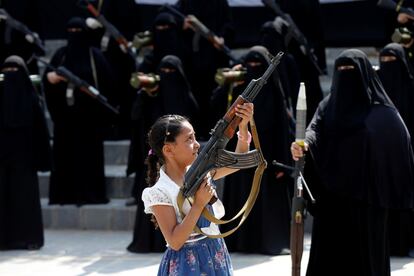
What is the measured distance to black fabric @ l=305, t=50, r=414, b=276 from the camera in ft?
25.0

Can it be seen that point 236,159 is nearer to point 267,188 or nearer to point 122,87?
point 267,188

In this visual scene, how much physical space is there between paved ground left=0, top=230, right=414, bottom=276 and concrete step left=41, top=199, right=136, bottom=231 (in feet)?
0.65

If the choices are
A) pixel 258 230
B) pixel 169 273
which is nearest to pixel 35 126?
pixel 258 230

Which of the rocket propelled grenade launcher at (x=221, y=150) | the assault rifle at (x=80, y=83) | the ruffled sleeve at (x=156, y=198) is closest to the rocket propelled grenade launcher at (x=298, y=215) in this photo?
the rocket propelled grenade launcher at (x=221, y=150)

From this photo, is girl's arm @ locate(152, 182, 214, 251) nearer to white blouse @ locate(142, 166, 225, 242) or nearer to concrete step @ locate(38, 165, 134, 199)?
white blouse @ locate(142, 166, 225, 242)

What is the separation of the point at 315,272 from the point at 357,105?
1.27m

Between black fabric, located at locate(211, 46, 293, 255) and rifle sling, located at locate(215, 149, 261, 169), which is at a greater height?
rifle sling, located at locate(215, 149, 261, 169)

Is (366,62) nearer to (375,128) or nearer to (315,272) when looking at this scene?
(375,128)

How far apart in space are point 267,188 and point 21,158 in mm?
2556

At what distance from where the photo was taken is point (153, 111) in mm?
10922

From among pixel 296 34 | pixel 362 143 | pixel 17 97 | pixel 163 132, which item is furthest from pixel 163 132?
pixel 296 34

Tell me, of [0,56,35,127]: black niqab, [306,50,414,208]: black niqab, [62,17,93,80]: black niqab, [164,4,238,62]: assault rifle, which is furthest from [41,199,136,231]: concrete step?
[306,50,414,208]: black niqab

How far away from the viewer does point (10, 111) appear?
10.8m

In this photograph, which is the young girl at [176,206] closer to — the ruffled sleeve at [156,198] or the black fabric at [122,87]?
the ruffled sleeve at [156,198]
